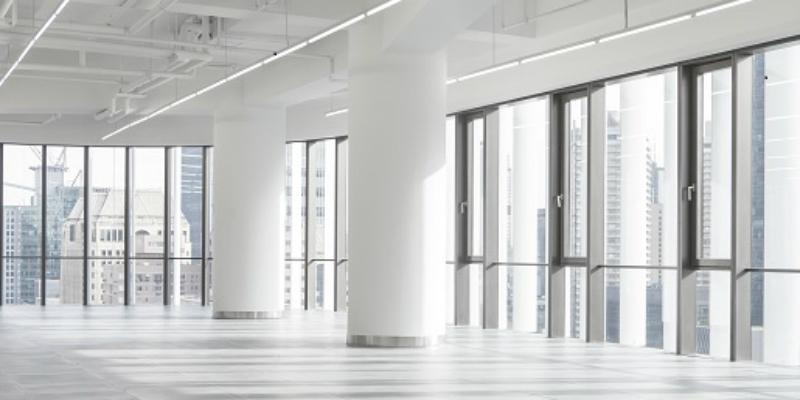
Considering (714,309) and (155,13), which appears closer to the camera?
(155,13)

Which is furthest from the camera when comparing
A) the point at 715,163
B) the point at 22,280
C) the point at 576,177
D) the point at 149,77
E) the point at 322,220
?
the point at 22,280

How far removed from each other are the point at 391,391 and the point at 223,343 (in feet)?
18.5

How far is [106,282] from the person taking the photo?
1046 inches

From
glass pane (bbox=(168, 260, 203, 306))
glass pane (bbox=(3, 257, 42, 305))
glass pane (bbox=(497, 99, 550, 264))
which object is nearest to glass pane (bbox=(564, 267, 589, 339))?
glass pane (bbox=(497, 99, 550, 264))

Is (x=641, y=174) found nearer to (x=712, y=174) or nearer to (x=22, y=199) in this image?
(x=712, y=174)

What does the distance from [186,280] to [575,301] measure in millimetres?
12147

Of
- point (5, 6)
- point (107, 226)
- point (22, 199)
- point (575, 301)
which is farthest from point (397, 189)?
point (22, 199)

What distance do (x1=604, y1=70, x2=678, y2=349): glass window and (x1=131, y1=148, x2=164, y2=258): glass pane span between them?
1276 cm

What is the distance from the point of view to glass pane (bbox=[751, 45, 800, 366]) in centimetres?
1376

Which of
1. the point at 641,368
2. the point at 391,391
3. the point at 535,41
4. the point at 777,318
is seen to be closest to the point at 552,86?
the point at 535,41

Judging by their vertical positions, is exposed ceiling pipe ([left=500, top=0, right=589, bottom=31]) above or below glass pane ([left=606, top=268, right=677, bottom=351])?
above

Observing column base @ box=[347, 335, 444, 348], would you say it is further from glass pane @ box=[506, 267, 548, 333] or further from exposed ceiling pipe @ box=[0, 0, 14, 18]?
exposed ceiling pipe @ box=[0, 0, 14, 18]

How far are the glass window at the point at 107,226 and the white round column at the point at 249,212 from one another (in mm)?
7021

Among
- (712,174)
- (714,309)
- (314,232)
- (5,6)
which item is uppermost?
(5,6)
